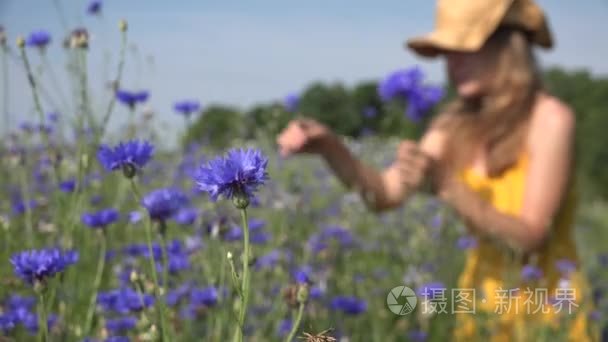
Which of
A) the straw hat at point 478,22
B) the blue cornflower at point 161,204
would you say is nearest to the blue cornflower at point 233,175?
the blue cornflower at point 161,204

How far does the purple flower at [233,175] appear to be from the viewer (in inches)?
29.2

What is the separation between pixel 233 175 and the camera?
0.75 m

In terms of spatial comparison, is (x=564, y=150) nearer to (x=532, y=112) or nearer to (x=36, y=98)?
(x=532, y=112)

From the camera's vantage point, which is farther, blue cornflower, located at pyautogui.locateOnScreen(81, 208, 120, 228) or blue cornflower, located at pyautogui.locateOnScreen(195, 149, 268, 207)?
blue cornflower, located at pyautogui.locateOnScreen(81, 208, 120, 228)

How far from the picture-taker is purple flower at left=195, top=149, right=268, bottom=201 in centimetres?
74

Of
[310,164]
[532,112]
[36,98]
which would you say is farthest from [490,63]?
[310,164]

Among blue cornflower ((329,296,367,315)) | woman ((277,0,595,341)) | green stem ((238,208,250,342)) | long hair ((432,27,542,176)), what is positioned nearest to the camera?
green stem ((238,208,250,342))

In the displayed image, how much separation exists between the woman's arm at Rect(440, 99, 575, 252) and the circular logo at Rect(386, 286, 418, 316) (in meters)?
0.82

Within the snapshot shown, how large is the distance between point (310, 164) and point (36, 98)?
19.1 feet

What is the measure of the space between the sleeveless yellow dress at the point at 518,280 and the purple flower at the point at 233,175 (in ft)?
4.34

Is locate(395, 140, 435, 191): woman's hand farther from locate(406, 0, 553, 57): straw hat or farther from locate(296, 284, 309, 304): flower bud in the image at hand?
locate(296, 284, 309, 304): flower bud

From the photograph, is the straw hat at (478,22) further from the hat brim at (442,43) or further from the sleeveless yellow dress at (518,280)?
the sleeveless yellow dress at (518,280)

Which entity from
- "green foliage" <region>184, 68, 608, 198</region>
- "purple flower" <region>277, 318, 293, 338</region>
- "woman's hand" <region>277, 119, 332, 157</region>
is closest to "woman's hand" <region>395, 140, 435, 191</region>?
"woman's hand" <region>277, 119, 332, 157</region>

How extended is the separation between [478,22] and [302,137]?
2.25 ft
